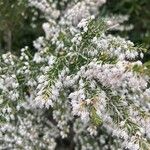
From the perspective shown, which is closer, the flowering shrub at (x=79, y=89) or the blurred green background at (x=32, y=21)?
the flowering shrub at (x=79, y=89)

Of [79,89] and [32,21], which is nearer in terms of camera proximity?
[79,89]

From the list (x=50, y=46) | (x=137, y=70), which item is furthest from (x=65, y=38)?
(x=137, y=70)

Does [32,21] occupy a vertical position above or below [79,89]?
below

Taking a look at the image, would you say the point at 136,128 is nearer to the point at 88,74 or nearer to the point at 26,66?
the point at 88,74

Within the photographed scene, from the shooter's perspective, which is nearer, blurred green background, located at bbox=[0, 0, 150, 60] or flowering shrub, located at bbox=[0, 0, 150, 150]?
flowering shrub, located at bbox=[0, 0, 150, 150]
